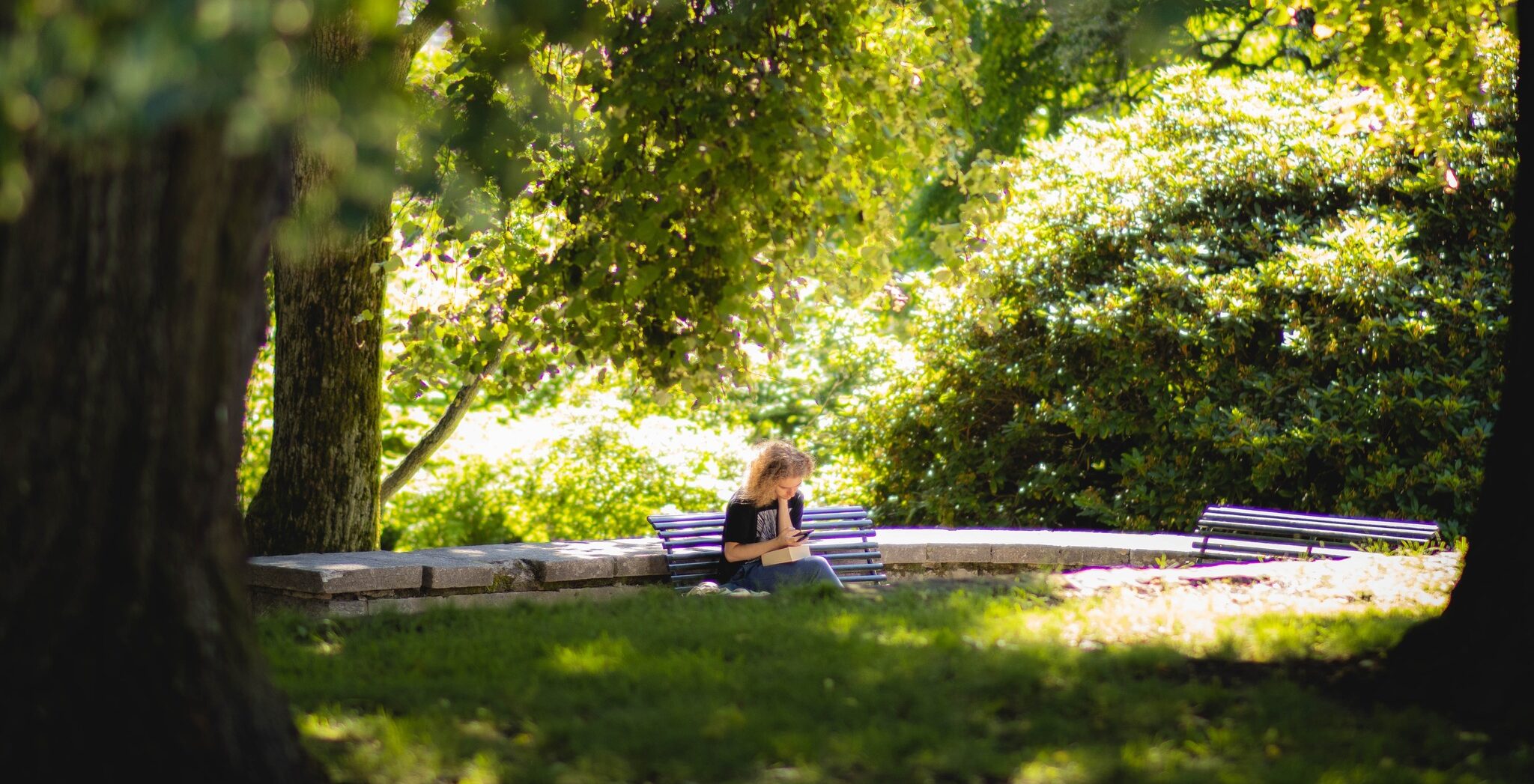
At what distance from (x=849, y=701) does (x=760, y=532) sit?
3.11m

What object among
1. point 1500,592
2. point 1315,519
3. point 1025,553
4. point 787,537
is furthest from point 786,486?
point 1500,592

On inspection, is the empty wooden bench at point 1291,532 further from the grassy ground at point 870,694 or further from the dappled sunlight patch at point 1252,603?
the grassy ground at point 870,694

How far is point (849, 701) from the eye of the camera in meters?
4.18

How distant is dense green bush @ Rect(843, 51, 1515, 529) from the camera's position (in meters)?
8.76

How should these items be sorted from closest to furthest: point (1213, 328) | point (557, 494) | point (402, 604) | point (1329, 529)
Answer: point (402, 604), point (1329, 529), point (1213, 328), point (557, 494)

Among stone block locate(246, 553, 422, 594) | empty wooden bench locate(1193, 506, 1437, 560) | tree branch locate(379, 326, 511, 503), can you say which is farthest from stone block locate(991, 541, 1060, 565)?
stone block locate(246, 553, 422, 594)

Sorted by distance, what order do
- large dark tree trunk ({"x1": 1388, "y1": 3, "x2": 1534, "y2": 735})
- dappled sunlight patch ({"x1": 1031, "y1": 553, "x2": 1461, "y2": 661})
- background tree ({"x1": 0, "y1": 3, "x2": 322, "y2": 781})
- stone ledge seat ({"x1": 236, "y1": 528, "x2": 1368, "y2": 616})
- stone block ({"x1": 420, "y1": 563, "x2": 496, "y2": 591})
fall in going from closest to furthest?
background tree ({"x1": 0, "y1": 3, "x2": 322, "y2": 781}), large dark tree trunk ({"x1": 1388, "y1": 3, "x2": 1534, "y2": 735}), dappled sunlight patch ({"x1": 1031, "y1": 553, "x2": 1461, "y2": 661}), stone ledge seat ({"x1": 236, "y1": 528, "x2": 1368, "y2": 616}), stone block ({"x1": 420, "y1": 563, "x2": 496, "y2": 591})

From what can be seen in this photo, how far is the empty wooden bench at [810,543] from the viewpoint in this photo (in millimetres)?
7344

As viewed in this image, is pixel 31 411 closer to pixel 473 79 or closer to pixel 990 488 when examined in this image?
pixel 473 79

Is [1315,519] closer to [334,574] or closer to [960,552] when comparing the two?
[960,552]

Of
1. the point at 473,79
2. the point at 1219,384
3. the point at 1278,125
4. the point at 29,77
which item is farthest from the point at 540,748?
the point at 1278,125

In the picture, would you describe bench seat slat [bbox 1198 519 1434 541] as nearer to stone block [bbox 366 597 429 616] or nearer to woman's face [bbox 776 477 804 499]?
woman's face [bbox 776 477 804 499]

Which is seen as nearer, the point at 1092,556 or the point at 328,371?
the point at 328,371

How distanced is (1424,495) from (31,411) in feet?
27.4
